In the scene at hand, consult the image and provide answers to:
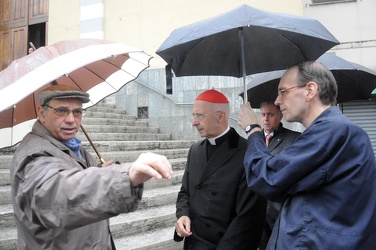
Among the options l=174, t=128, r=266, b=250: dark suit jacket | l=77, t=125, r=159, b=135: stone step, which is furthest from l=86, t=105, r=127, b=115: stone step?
l=174, t=128, r=266, b=250: dark suit jacket

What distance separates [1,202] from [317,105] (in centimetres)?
333

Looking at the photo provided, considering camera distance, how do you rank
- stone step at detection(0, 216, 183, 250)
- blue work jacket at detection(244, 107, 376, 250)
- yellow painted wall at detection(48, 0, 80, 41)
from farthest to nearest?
1. yellow painted wall at detection(48, 0, 80, 41)
2. stone step at detection(0, 216, 183, 250)
3. blue work jacket at detection(244, 107, 376, 250)

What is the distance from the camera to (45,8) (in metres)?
9.87

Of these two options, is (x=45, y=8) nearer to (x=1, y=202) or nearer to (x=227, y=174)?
(x=1, y=202)

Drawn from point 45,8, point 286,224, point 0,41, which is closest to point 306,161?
point 286,224

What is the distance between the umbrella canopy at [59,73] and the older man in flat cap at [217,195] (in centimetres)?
67

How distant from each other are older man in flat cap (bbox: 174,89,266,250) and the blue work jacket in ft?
1.98

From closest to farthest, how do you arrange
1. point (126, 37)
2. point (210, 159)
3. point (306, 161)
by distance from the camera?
point (306, 161) → point (210, 159) → point (126, 37)

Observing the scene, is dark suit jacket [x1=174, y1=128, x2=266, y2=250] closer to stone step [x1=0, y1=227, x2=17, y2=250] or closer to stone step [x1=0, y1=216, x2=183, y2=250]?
stone step [x1=0, y1=216, x2=183, y2=250]

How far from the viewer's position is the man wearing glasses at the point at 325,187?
163 cm

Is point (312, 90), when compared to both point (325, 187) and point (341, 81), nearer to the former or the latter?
point (325, 187)

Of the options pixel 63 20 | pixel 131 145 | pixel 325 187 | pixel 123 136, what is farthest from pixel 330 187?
pixel 63 20

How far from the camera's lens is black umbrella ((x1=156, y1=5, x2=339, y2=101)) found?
2105mm

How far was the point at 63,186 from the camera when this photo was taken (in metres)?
1.18
